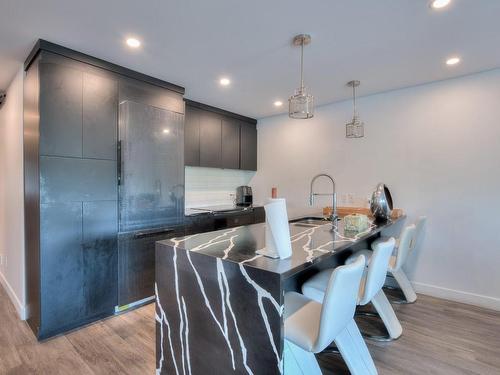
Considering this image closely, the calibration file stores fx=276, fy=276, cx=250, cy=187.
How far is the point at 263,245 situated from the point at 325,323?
632 millimetres

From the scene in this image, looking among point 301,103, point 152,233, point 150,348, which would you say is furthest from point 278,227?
point 152,233

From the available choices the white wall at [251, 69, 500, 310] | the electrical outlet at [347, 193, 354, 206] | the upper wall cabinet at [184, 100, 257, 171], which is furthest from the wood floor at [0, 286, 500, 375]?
the upper wall cabinet at [184, 100, 257, 171]

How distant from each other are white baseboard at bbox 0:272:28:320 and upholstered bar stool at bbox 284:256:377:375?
2580 mm

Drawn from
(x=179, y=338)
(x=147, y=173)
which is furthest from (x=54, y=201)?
(x=179, y=338)

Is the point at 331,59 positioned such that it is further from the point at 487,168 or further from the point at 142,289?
the point at 142,289

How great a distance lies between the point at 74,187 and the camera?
2420 millimetres

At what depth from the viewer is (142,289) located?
2898 millimetres

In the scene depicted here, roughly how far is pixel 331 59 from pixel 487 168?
2.01 metres

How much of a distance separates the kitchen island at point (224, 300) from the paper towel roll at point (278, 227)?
0.21 ft

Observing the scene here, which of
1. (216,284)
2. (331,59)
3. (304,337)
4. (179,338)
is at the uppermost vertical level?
(331,59)

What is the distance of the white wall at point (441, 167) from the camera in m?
2.88

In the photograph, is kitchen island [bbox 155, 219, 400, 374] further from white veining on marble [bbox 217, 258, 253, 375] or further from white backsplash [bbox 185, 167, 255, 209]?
white backsplash [bbox 185, 167, 255, 209]

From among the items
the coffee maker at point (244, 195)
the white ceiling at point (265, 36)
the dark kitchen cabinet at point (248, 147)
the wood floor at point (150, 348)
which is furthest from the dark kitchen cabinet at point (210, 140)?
the wood floor at point (150, 348)

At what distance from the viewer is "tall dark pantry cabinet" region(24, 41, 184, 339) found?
7.47ft
